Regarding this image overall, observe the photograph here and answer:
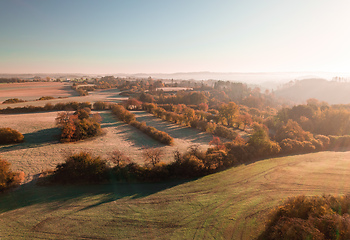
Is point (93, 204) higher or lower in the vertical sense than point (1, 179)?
lower

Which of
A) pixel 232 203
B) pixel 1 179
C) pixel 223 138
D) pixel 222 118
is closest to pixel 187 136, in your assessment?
pixel 223 138

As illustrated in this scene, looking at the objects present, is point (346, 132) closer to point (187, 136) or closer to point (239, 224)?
point (187, 136)

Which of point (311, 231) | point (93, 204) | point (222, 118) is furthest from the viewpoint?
point (222, 118)

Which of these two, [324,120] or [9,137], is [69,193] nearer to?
[9,137]

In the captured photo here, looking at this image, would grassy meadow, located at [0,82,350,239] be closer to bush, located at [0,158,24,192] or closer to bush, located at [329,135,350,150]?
bush, located at [0,158,24,192]

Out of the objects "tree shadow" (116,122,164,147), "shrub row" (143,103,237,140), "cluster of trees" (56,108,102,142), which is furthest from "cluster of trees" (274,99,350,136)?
"cluster of trees" (56,108,102,142)

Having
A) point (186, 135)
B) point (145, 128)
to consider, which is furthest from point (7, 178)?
point (186, 135)

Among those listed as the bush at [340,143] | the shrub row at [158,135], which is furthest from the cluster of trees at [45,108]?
the bush at [340,143]
